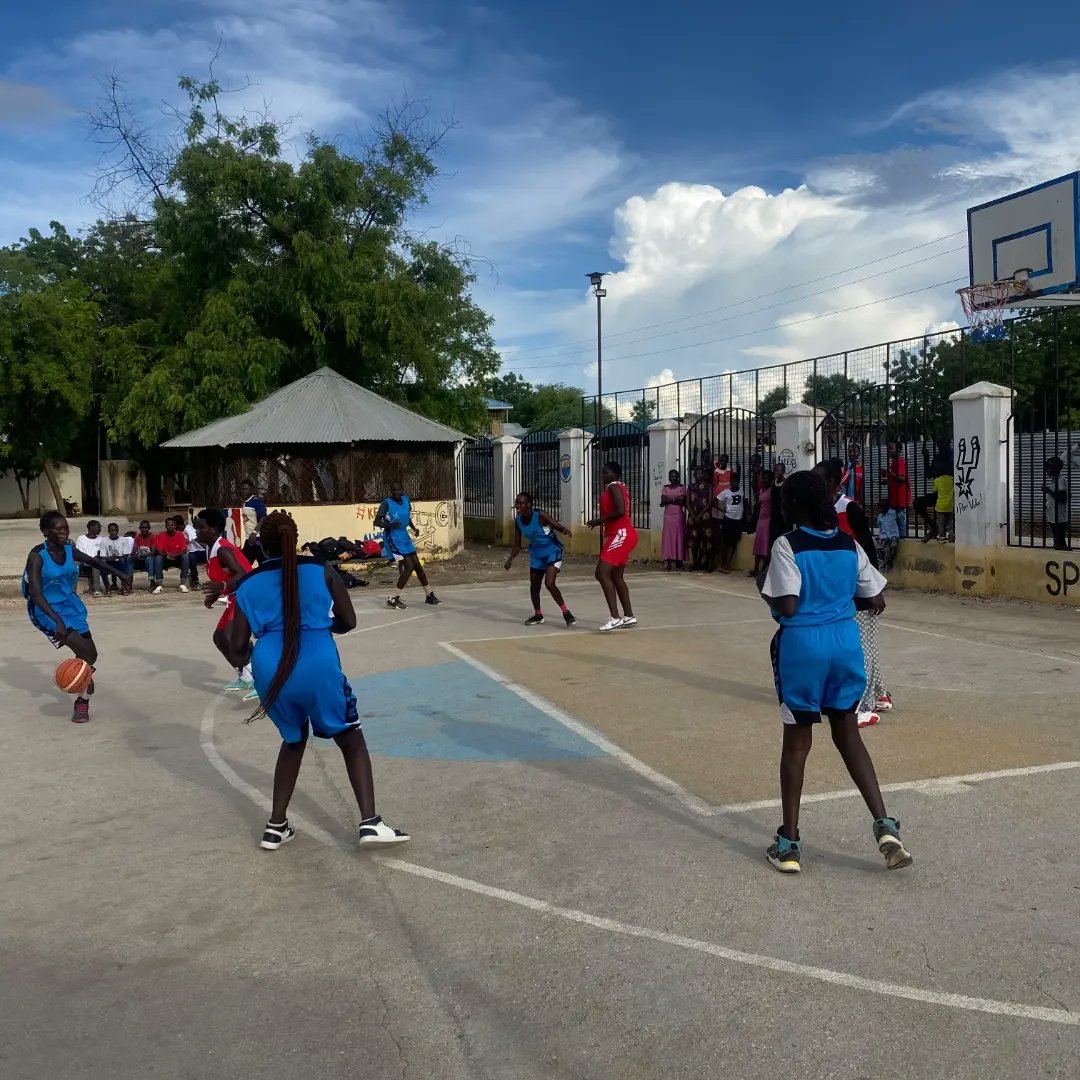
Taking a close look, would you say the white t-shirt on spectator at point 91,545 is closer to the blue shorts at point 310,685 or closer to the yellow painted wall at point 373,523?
the yellow painted wall at point 373,523

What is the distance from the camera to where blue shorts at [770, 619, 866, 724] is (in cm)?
459

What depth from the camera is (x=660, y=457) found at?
801 inches

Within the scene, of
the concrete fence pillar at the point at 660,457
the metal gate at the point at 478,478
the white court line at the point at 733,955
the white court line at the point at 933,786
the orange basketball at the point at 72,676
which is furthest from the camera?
the metal gate at the point at 478,478

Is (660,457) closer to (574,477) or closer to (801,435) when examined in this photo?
(574,477)

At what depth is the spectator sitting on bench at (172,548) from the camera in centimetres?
1775

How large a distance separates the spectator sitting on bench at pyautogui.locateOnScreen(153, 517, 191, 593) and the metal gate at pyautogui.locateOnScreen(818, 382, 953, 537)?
34.4 ft

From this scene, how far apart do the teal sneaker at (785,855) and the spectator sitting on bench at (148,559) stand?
14.8 m

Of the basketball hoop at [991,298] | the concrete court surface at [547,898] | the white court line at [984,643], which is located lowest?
the concrete court surface at [547,898]

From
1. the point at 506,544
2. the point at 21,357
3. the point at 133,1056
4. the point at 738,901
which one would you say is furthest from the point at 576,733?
the point at 21,357

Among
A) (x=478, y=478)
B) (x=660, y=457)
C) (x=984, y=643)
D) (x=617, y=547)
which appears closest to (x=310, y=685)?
(x=617, y=547)

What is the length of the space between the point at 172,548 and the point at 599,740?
41.3 ft

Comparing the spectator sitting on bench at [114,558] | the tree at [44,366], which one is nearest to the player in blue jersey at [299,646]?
the spectator sitting on bench at [114,558]

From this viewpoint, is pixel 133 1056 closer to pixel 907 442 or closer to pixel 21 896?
pixel 21 896

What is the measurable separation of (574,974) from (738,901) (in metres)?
0.91
